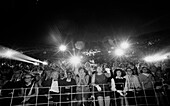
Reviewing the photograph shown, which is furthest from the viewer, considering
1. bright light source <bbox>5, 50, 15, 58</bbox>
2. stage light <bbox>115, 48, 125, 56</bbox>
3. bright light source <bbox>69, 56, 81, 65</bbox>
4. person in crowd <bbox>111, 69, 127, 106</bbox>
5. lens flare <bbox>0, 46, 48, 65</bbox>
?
bright light source <bbox>69, 56, 81, 65</bbox>

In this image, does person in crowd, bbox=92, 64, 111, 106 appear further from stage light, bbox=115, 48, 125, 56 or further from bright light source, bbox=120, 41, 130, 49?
stage light, bbox=115, 48, 125, 56

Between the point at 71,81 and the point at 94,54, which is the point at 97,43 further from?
the point at 71,81

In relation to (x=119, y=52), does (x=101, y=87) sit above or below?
below

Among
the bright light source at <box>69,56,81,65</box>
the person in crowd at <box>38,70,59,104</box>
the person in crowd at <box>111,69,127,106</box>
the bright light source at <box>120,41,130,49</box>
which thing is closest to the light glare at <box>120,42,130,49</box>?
the bright light source at <box>120,41,130,49</box>

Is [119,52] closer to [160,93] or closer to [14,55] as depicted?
[160,93]

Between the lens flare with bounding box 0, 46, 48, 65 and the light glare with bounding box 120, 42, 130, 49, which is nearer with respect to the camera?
the lens flare with bounding box 0, 46, 48, 65

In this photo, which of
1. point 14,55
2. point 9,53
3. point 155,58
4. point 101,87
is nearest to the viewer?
point 101,87

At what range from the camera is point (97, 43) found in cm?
705

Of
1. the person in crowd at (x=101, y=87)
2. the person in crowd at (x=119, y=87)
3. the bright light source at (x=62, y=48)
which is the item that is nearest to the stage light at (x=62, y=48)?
the bright light source at (x=62, y=48)

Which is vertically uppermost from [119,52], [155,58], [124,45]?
[124,45]

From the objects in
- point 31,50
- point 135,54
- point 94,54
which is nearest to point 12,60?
point 31,50

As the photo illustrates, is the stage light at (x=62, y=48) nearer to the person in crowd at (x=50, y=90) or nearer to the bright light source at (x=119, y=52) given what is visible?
the person in crowd at (x=50, y=90)

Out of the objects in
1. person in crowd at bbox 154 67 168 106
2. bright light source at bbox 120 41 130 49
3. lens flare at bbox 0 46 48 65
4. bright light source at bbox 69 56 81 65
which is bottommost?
person in crowd at bbox 154 67 168 106

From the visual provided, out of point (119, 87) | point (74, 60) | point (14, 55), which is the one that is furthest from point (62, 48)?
point (119, 87)
